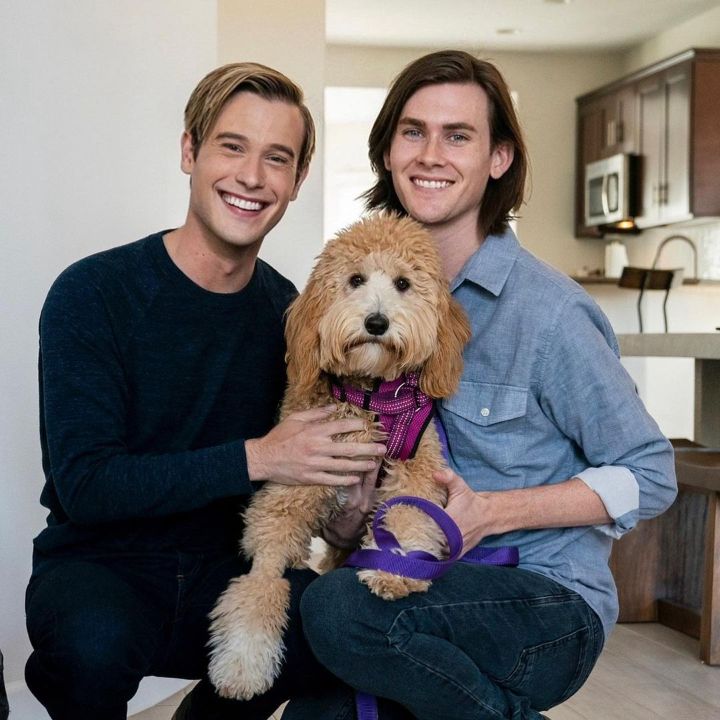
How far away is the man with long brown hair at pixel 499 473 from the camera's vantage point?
Result: 1.66 metres

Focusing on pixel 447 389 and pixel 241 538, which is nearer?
pixel 447 389

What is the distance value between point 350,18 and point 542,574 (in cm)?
678

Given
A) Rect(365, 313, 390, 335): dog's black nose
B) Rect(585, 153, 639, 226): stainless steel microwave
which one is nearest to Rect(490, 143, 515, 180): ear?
Rect(365, 313, 390, 335): dog's black nose

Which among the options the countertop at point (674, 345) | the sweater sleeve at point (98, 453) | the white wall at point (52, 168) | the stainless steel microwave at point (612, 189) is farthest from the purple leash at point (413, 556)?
the stainless steel microwave at point (612, 189)

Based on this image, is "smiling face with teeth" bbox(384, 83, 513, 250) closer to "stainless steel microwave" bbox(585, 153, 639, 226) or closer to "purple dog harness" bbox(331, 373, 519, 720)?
"purple dog harness" bbox(331, 373, 519, 720)

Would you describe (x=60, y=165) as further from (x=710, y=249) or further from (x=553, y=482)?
(x=710, y=249)

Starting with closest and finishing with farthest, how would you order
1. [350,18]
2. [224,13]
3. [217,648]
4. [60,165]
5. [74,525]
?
[217,648], [74,525], [60,165], [224,13], [350,18]

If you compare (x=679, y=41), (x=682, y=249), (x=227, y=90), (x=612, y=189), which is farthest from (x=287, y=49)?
(x=679, y=41)

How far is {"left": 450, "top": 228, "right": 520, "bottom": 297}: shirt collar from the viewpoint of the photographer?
1885 millimetres

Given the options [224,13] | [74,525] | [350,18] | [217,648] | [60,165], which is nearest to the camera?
[217,648]

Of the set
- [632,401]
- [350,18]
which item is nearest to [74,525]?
[632,401]

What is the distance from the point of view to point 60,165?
2.53 metres

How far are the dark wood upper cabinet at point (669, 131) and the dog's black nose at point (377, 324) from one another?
21.1 ft

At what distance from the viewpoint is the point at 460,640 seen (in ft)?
5.47
